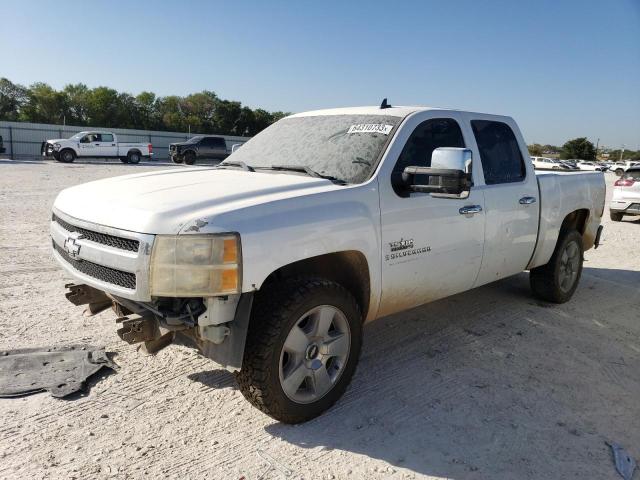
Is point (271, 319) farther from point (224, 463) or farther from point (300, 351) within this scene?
point (224, 463)

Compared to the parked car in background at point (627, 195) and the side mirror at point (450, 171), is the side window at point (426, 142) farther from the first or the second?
the parked car in background at point (627, 195)

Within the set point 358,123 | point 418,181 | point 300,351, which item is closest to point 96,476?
point 300,351

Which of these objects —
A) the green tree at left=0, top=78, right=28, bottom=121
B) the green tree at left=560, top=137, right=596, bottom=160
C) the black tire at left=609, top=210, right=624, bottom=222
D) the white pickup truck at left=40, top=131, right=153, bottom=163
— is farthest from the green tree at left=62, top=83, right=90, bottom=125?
the green tree at left=560, top=137, right=596, bottom=160

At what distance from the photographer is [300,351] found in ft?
9.72

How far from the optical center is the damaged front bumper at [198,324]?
103 inches

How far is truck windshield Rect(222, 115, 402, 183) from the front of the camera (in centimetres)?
347

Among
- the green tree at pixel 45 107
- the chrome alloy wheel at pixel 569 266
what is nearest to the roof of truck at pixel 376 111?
the chrome alloy wheel at pixel 569 266

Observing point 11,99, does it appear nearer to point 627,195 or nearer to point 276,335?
point 627,195

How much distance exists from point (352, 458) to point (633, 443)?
5.59 ft

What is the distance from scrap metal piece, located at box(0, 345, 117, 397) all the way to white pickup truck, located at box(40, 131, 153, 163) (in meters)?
26.7

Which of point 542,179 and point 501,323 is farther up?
point 542,179

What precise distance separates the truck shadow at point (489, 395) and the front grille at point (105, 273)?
123cm

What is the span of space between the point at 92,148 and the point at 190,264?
2890 centimetres

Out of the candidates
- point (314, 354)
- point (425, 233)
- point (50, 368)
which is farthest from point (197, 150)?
point (314, 354)
